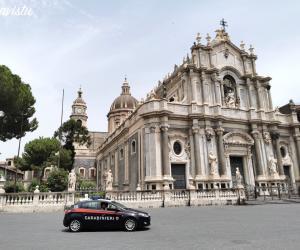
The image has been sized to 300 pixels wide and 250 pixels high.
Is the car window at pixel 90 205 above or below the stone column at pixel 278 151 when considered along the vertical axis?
below

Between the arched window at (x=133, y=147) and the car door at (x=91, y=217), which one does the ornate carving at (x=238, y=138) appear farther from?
the car door at (x=91, y=217)

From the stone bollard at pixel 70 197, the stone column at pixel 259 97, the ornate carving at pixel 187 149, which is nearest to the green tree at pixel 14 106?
the stone bollard at pixel 70 197

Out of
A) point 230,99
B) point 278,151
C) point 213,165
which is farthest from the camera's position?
point 278,151

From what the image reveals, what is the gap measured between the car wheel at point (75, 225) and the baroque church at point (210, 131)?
14705 mm

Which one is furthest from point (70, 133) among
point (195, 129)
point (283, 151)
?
point (283, 151)

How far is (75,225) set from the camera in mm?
9469

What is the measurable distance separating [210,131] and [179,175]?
17.9 feet

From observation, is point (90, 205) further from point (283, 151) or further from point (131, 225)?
point (283, 151)

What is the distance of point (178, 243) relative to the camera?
6.96 meters

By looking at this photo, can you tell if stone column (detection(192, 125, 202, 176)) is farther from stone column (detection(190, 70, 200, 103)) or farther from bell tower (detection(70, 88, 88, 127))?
bell tower (detection(70, 88, 88, 127))

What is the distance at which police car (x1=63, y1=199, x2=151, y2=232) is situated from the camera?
30.9 ft

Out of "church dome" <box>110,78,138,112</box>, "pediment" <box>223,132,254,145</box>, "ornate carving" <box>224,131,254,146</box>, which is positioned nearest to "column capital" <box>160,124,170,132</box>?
"pediment" <box>223,132,254,145</box>

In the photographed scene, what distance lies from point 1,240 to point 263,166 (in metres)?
27.2

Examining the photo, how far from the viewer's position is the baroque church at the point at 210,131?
25.8 m
